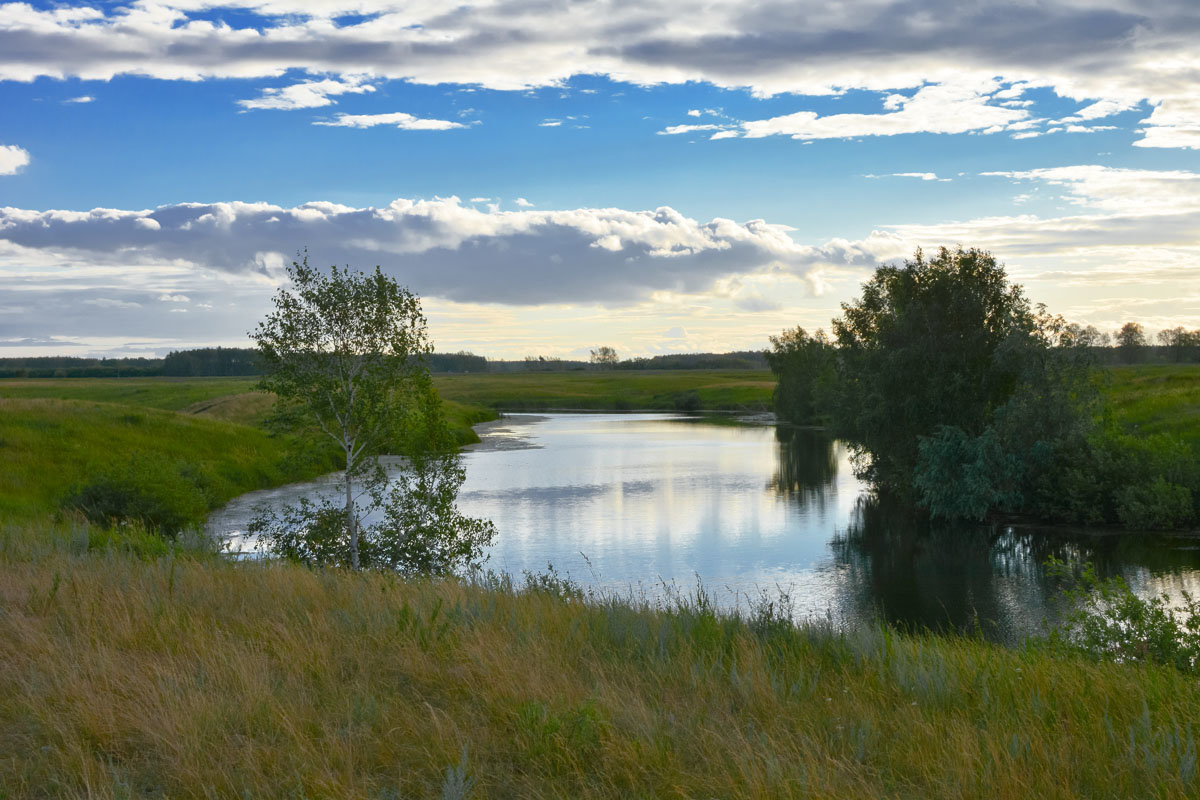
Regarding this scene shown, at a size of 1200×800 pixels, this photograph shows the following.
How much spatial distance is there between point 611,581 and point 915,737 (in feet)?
63.4

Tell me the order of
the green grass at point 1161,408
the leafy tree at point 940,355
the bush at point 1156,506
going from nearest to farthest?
the bush at point 1156,506, the leafy tree at point 940,355, the green grass at point 1161,408

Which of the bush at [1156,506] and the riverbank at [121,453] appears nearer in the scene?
the riverbank at [121,453]

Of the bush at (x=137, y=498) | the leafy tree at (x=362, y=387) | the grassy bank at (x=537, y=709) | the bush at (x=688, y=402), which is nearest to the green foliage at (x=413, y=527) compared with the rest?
the leafy tree at (x=362, y=387)

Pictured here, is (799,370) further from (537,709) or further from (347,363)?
(537,709)

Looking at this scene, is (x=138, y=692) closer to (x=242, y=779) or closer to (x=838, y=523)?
(x=242, y=779)

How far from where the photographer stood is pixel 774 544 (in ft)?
101

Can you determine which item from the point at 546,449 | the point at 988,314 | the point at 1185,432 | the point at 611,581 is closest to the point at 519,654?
the point at 611,581

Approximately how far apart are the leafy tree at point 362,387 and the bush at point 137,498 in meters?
→ 4.51

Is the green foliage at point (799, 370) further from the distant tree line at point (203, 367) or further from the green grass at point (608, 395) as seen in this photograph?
the distant tree line at point (203, 367)

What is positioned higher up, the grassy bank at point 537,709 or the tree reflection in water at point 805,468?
the grassy bank at point 537,709

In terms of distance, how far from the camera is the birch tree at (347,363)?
930 inches

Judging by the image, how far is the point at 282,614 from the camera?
820 cm

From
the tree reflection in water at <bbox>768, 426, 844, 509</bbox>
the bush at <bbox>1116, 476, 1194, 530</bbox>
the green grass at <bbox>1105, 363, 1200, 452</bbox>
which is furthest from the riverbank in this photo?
the green grass at <bbox>1105, 363, 1200, 452</bbox>

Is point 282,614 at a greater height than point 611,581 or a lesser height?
greater
